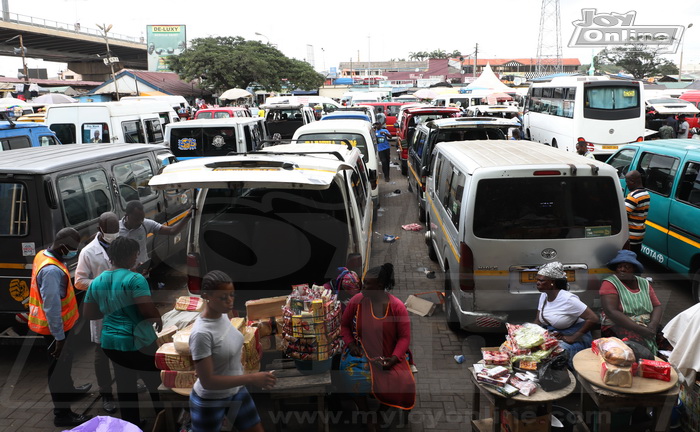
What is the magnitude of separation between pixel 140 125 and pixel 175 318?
12.6m

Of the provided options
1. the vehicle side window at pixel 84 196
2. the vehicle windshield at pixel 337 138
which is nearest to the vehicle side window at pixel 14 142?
the vehicle side window at pixel 84 196

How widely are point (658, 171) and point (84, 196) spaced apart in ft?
25.9

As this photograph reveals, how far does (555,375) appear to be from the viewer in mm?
3998

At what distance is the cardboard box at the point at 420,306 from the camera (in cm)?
698

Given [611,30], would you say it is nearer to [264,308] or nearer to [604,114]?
[604,114]

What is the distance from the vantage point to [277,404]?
417 cm

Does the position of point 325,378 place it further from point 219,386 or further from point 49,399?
point 49,399

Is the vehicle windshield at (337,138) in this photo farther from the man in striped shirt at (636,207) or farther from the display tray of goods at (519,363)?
the display tray of goods at (519,363)

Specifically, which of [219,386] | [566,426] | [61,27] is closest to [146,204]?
[219,386]

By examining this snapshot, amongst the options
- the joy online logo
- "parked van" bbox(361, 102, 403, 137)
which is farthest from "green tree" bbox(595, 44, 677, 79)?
"parked van" bbox(361, 102, 403, 137)

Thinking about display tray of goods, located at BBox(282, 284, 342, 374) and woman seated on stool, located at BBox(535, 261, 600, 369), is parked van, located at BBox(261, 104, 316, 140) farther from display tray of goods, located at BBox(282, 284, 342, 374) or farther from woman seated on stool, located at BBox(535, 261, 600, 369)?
display tray of goods, located at BBox(282, 284, 342, 374)

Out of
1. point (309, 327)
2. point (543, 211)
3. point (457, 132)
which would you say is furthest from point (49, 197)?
point (457, 132)

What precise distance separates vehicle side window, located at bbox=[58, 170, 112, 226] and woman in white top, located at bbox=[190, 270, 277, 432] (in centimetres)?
338

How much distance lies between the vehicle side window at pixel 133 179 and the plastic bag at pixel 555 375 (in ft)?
18.2
